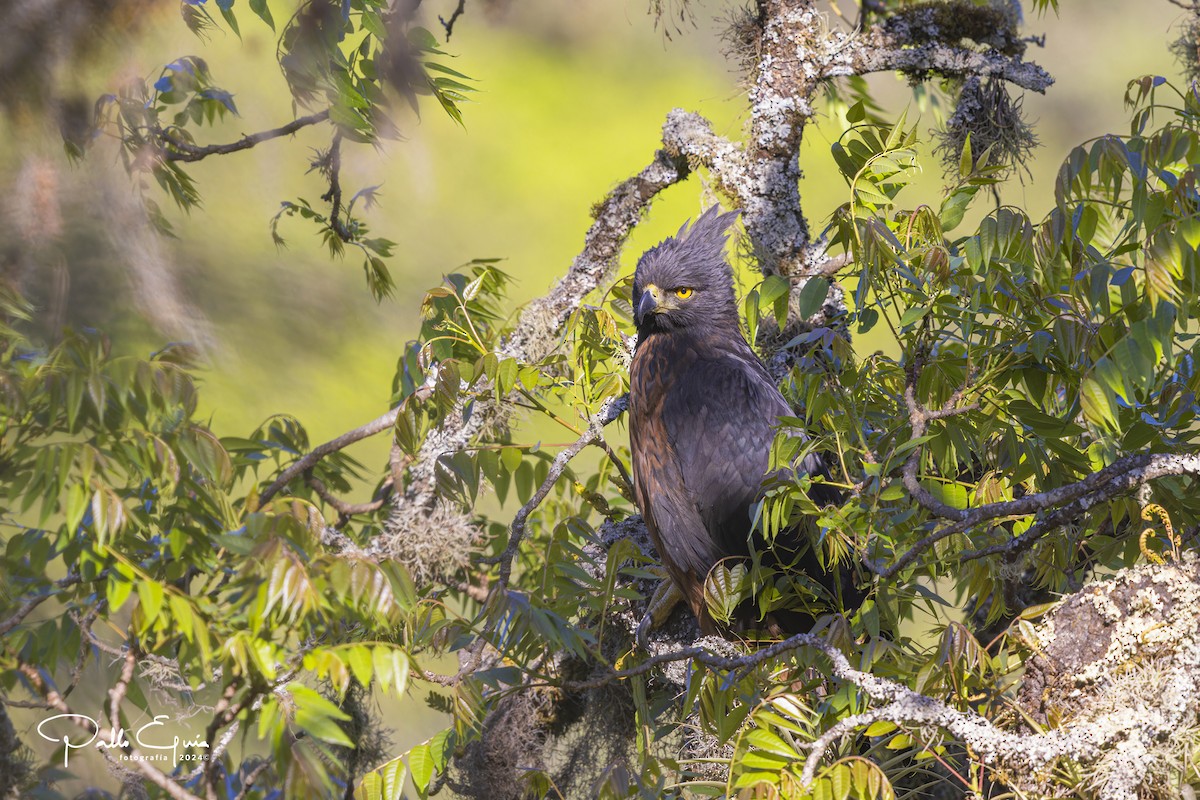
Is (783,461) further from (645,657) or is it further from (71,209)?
(71,209)

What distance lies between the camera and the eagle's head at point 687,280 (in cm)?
264

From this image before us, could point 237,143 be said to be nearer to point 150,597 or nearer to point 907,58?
point 150,597

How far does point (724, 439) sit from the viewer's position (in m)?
2.45

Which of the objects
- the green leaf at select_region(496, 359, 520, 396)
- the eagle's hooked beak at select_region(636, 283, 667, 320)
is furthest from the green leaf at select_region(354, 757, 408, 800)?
the eagle's hooked beak at select_region(636, 283, 667, 320)

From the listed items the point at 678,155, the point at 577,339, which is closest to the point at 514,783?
the point at 577,339

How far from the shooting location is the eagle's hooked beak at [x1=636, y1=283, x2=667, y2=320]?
2.62 meters

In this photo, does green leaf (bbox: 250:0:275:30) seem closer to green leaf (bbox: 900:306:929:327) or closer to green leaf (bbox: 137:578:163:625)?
green leaf (bbox: 137:578:163:625)

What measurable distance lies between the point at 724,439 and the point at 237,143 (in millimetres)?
1793

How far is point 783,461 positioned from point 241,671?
864 millimetres

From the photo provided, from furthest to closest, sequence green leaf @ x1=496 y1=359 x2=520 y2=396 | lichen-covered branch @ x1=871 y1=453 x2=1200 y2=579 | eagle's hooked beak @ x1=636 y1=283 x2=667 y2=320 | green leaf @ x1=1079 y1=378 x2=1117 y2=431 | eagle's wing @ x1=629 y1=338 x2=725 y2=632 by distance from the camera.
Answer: eagle's hooked beak @ x1=636 y1=283 x2=667 y2=320
eagle's wing @ x1=629 y1=338 x2=725 y2=632
green leaf @ x1=496 y1=359 x2=520 y2=396
lichen-covered branch @ x1=871 y1=453 x2=1200 y2=579
green leaf @ x1=1079 y1=378 x2=1117 y2=431

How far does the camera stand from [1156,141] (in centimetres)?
144

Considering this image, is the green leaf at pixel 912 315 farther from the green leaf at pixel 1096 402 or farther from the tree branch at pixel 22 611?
the tree branch at pixel 22 611

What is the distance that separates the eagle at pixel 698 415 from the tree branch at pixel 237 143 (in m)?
1.59

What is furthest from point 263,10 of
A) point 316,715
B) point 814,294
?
point 814,294
